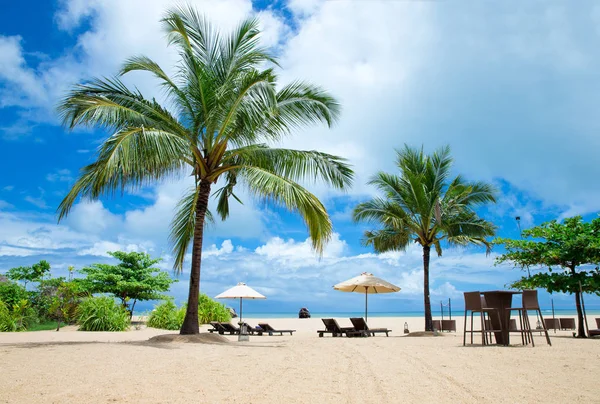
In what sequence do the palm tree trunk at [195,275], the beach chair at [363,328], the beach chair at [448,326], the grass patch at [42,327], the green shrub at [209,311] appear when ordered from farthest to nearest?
the green shrub at [209,311]
the beach chair at [448,326]
the grass patch at [42,327]
the beach chair at [363,328]
the palm tree trunk at [195,275]

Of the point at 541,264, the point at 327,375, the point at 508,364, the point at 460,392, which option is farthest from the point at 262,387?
the point at 541,264

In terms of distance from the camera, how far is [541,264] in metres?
14.3

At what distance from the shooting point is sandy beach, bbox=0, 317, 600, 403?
433 centimetres

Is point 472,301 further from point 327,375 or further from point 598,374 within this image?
point 327,375

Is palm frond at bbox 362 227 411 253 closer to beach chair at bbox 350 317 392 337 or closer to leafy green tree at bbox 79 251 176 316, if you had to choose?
beach chair at bbox 350 317 392 337

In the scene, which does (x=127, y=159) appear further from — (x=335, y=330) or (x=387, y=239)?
(x=387, y=239)

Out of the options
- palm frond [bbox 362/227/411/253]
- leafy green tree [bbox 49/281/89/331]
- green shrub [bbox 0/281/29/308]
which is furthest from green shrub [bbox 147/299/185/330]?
palm frond [bbox 362/227/411/253]

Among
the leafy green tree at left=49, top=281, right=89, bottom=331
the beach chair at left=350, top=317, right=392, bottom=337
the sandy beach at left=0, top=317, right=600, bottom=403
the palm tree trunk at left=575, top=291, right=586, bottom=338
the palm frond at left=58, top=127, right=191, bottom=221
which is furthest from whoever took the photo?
the leafy green tree at left=49, top=281, right=89, bottom=331

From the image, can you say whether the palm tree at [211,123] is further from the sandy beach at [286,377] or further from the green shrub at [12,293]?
the green shrub at [12,293]

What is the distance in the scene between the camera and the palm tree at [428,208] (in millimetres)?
17000

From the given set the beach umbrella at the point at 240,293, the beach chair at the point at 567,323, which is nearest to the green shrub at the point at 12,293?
the beach umbrella at the point at 240,293

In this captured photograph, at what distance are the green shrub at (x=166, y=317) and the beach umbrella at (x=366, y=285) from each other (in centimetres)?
599

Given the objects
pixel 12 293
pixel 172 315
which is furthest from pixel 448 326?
pixel 12 293

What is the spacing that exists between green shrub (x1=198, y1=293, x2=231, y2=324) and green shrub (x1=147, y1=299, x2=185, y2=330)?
189 centimetres
